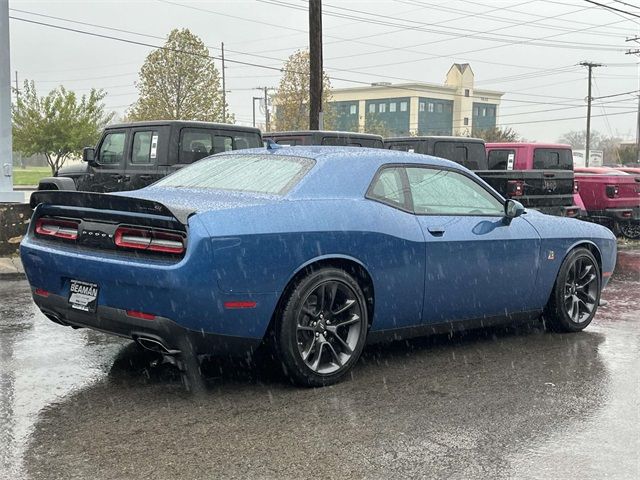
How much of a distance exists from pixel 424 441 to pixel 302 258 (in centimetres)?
135

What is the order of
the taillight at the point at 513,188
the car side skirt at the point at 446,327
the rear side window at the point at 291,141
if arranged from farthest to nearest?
the rear side window at the point at 291,141 < the taillight at the point at 513,188 < the car side skirt at the point at 446,327

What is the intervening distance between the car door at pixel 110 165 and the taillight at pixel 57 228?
18.5 ft

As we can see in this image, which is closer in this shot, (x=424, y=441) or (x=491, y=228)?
(x=424, y=441)

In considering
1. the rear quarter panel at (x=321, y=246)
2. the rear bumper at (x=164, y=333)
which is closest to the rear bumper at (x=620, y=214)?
the rear quarter panel at (x=321, y=246)

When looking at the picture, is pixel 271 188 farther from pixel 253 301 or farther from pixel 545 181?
pixel 545 181

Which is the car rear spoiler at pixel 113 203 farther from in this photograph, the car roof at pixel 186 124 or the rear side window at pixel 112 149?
the rear side window at pixel 112 149

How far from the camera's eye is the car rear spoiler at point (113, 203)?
14.5ft

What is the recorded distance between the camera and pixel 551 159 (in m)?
15.7

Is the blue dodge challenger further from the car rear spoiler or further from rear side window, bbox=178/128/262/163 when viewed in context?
rear side window, bbox=178/128/262/163

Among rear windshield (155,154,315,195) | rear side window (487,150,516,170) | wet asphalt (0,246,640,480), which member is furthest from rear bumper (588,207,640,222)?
rear windshield (155,154,315,195)

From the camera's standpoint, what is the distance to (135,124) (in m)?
11.0

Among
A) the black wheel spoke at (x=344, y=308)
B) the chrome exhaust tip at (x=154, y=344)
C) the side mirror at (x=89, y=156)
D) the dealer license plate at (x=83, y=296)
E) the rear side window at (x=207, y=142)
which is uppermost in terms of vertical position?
the rear side window at (x=207, y=142)

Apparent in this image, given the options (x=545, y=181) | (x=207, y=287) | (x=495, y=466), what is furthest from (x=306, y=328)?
(x=545, y=181)

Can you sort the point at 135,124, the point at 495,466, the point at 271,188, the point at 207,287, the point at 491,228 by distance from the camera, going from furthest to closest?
the point at 135,124
the point at 491,228
the point at 271,188
the point at 207,287
the point at 495,466
